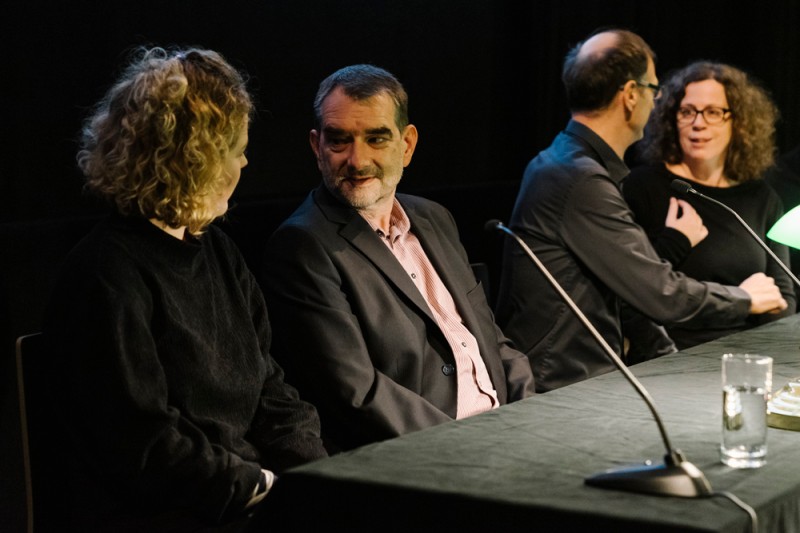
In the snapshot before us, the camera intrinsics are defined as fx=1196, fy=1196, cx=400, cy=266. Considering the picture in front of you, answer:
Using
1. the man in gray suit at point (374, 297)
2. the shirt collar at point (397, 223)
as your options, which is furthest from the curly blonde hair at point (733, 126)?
the shirt collar at point (397, 223)

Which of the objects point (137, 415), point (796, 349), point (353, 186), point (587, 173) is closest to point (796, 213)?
point (796, 349)

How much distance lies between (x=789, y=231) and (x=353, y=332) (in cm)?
113

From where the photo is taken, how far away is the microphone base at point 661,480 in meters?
1.77

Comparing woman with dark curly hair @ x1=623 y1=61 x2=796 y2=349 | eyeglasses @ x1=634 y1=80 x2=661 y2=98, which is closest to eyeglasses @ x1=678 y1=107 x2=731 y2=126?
woman with dark curly hair @ x1=623 y1=61 x2=796 y2=349

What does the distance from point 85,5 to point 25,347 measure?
1484 mm

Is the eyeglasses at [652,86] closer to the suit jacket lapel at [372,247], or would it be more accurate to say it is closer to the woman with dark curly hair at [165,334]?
the suit jacket lapel at [372,247]

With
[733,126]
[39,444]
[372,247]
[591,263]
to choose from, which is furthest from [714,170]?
[39,444]

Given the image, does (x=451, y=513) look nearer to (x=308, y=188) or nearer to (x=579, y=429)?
(x=579, y=429)

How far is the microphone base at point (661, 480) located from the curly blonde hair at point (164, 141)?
102 centimetres

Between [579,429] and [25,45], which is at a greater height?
[25,45]

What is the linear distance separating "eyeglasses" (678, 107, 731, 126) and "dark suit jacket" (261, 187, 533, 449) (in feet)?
4.43

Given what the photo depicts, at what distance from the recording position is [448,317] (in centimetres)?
308

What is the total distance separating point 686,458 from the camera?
1.99 meters

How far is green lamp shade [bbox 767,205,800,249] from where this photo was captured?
2977 mm
